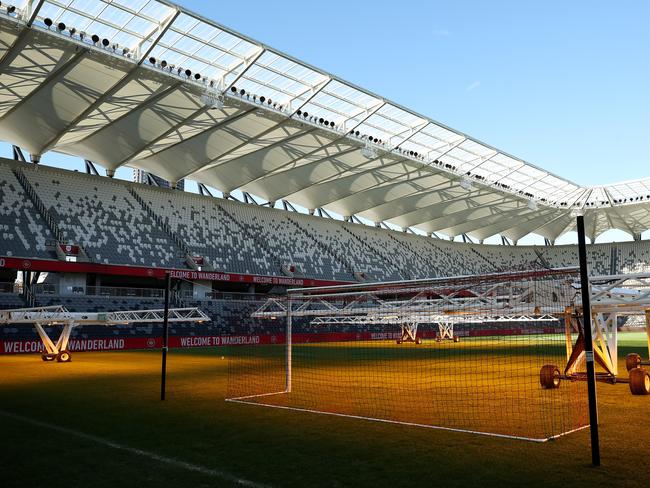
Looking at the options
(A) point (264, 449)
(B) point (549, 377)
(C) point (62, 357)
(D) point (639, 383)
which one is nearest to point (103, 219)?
(C) point (62, 357)

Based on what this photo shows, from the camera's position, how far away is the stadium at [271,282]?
9.45 metres

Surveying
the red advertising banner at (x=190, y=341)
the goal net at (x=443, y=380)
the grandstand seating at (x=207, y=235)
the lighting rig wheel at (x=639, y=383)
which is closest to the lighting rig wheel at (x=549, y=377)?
the goal net at (x=443, y=380)

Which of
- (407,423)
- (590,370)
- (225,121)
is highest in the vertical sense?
(225,121)

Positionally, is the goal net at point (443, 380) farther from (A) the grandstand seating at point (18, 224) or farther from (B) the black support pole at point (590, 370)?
(A) the grandstand seating at point (18, 224)

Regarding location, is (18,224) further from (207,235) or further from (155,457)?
(155,457)

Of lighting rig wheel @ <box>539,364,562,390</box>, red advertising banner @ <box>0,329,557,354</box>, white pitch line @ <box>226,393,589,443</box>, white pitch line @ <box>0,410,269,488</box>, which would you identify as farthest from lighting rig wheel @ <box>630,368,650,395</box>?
red advertising banner @ <box>0,329,557,354</box>

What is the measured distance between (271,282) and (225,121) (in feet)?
59.0

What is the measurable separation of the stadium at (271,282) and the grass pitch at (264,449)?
7cm

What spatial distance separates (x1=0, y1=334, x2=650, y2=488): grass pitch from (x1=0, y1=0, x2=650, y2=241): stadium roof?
20.2m

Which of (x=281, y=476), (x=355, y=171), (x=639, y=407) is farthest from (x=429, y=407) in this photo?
(x=355, y=171)

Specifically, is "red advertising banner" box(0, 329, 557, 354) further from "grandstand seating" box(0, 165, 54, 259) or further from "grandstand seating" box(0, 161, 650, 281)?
"grandstand seating" box(0, 165, 54, 259)

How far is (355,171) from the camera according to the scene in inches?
1933

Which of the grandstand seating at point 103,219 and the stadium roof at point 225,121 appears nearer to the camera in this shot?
the stadium roof at point 225,121

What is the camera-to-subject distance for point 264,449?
30.4 feet
